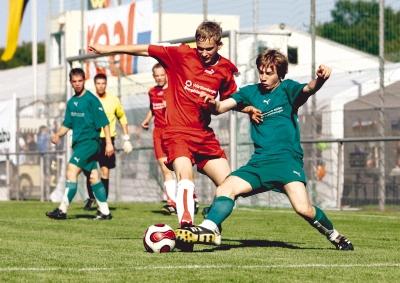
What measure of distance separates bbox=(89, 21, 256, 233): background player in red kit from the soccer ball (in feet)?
2.77

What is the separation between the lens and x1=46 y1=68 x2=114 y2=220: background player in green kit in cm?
1661

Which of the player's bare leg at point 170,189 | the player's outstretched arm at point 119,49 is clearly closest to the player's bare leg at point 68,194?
the player's bare leg at point 170,189

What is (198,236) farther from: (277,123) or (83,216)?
(83,216)

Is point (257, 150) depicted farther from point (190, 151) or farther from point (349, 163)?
point (349, 163)

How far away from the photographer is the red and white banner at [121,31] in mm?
25078

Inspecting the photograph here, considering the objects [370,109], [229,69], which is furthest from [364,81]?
[229,69]

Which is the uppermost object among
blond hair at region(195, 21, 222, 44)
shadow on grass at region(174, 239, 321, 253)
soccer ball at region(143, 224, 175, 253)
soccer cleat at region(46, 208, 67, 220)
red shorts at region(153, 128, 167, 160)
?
blond hair at region(195, 21, 222, 44)

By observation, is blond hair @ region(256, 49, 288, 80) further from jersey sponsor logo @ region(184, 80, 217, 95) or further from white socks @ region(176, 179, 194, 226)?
white socks @ region(176, 179, 194, 226)

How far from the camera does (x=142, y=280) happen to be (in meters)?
7.60

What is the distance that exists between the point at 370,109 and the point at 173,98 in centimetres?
892

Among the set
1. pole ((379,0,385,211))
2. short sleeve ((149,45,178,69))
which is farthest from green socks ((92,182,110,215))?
short sleeve ((149,45,178,69))

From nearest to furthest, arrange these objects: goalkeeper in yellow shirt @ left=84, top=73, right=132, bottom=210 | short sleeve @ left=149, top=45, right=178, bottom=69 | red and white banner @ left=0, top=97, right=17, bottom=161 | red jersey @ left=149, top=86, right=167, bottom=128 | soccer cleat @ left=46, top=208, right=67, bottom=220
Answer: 1. short sleeve @ left=149, top=45, right=178, bottom=69
2. soccer cleat @ left=46, top=208, right=67, bottom=220
3. red jersey @ left=149, top=86, right=167, bottom=128
4. goalkeeper in yellow shirt @ left=84, top=73, right=132, bottom=210
5. red and white banner @ left=0, top=97, right=17, bottom=161

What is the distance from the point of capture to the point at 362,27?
22516 mm

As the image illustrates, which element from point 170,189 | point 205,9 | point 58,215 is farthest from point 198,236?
point 205,9
